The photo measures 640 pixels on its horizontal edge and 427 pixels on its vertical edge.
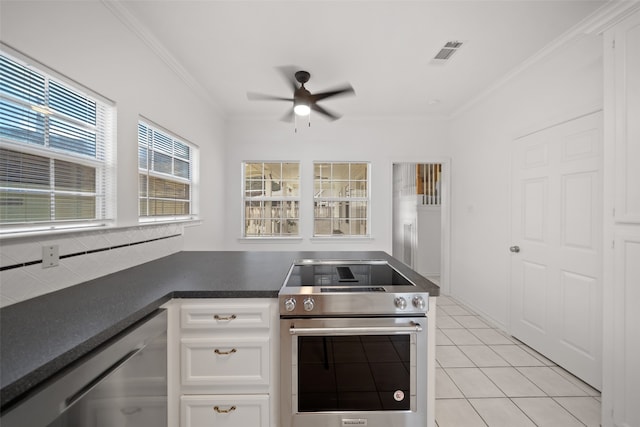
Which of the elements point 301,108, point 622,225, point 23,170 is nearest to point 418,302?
point 622,225

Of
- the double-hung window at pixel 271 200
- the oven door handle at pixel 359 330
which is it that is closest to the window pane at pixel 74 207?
the oven door handle at pixel 359 330

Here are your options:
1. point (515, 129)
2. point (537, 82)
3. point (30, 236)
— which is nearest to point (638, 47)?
point (537, 82)

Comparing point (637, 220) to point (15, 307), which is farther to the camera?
point (637, 220)

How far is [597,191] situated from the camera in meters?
2.13

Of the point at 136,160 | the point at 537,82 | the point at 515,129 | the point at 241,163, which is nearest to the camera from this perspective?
the point at 136,160

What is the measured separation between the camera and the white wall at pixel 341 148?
4.49 m

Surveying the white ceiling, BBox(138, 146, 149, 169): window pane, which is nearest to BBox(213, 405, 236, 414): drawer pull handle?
BBox(138, 146, 149, 169): window pane

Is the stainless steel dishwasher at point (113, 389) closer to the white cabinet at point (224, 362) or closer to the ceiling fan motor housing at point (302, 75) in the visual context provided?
the white cabinet at point (224, 362)

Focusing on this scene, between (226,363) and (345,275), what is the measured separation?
848 mm

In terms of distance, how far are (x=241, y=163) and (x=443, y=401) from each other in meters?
3.93

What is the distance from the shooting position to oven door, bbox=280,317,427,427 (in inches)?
55.6

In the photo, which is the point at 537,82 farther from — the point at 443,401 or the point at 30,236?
the point at 30,236

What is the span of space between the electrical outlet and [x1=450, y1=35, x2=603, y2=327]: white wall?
3641mm

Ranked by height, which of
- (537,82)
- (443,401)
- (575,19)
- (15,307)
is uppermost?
(575,19)
